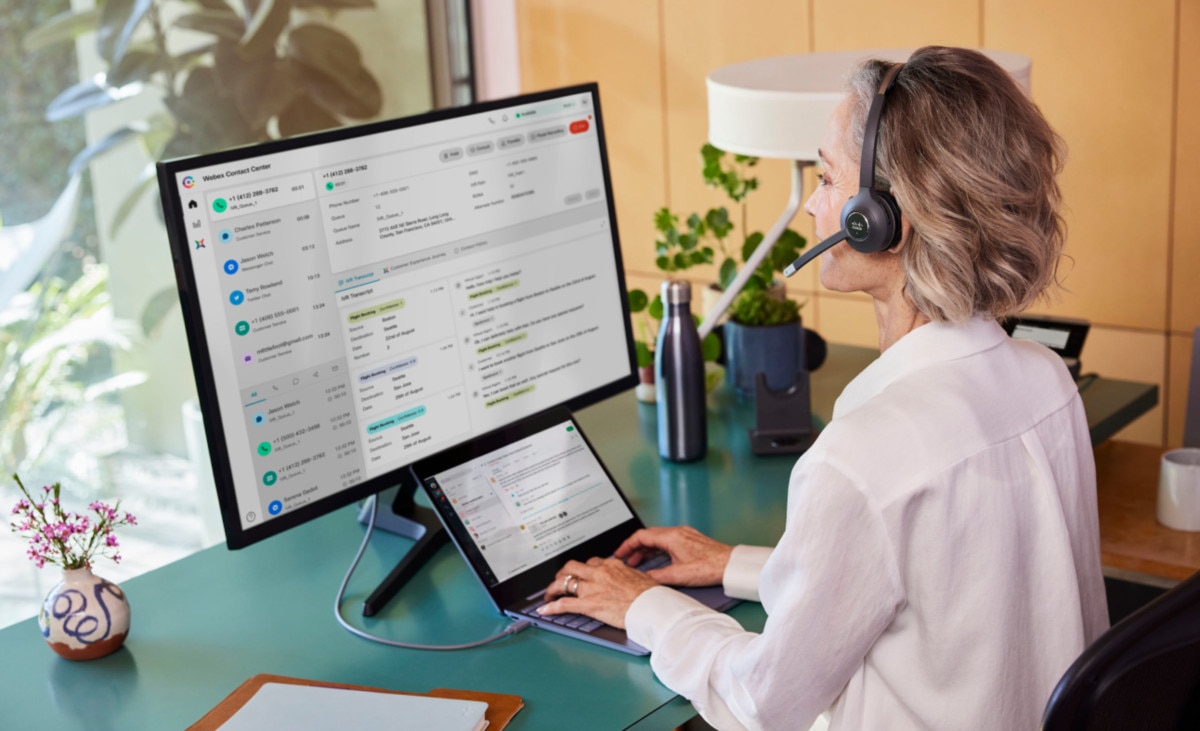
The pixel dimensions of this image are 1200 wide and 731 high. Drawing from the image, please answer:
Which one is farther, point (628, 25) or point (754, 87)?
point (628, 25)

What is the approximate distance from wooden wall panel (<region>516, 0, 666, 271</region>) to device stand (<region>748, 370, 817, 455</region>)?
5.86ft

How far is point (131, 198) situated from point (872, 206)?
7.77 feet

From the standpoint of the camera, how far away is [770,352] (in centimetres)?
209

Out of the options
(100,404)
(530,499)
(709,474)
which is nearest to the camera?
(530,499)

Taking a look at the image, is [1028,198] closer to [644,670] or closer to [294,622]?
A: [644,670]

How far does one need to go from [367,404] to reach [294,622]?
0.27 metres

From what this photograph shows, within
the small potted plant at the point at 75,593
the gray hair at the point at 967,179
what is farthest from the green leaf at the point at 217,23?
the gray hair at the point at 967,179

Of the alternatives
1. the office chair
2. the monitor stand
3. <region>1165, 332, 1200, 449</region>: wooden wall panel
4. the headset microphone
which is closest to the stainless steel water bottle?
the monitor stand

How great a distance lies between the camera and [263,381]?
1.35 metres

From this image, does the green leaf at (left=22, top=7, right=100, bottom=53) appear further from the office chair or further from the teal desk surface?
the office chair

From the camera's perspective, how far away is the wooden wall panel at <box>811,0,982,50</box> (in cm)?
297

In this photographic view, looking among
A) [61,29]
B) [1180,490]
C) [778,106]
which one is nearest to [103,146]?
[61,29]

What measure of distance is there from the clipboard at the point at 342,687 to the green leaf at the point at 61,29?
6.52 feet

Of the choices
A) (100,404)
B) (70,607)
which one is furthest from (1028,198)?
(100,404)
